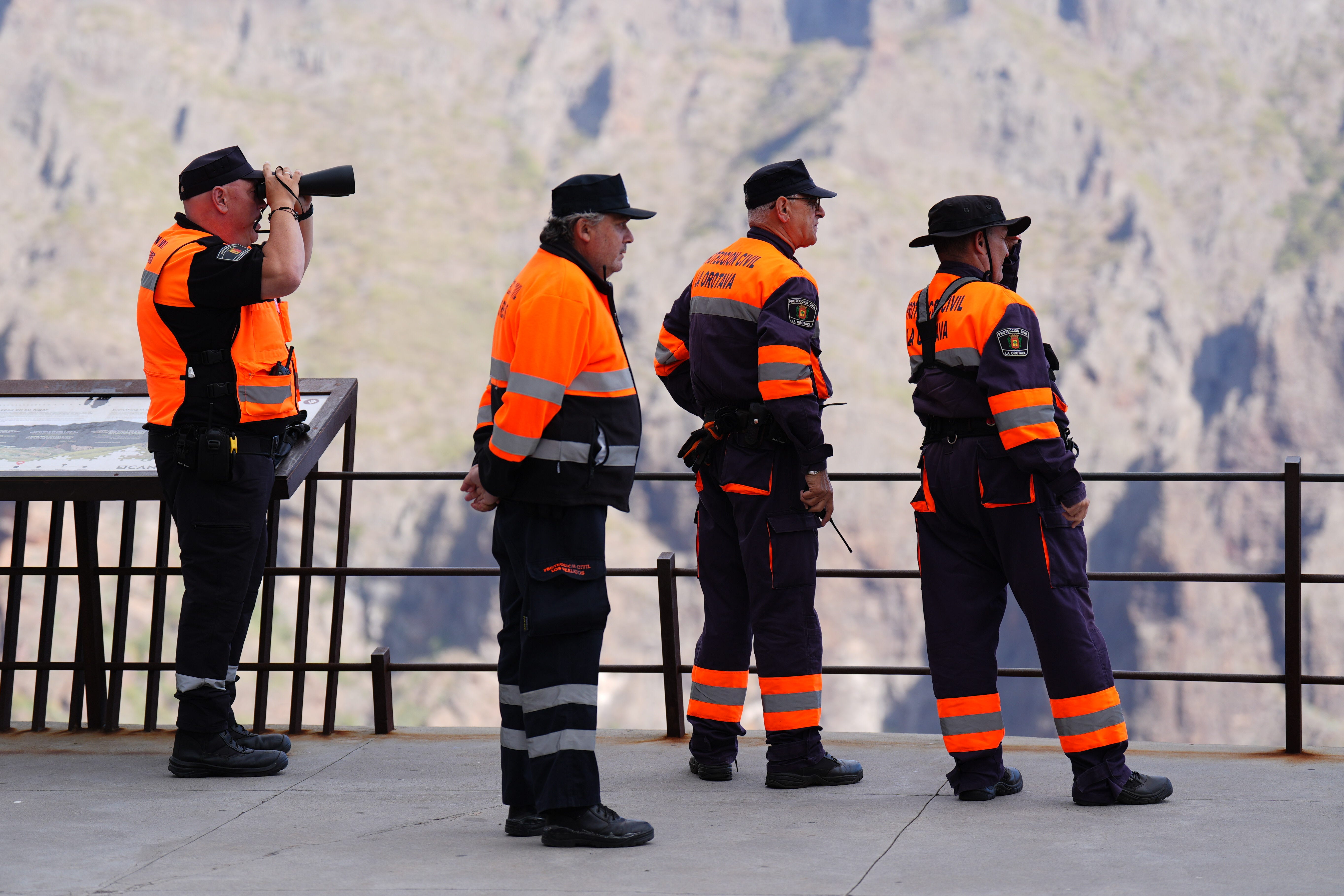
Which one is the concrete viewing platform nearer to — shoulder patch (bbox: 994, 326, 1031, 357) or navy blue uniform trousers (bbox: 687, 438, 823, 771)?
navy blue uniform trousers (bbox: 687, 438, 823, 771)

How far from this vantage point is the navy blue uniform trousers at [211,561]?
455 cm

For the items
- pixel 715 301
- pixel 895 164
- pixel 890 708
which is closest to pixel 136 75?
pixel 895 164

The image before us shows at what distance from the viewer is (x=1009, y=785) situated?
4391 millimetres

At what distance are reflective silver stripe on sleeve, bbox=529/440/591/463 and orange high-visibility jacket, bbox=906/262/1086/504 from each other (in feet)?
3.94

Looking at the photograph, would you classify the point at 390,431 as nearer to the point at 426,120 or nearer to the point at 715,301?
the point at 426,120

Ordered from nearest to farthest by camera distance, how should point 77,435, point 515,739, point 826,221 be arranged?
point 515,739
point 77,435
point 826,221

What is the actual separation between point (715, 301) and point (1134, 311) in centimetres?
8356

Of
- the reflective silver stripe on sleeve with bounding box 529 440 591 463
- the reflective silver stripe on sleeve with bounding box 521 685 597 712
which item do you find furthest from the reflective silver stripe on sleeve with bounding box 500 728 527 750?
the reflective silver stripe on sleeve with bounding box 529 440 591 463

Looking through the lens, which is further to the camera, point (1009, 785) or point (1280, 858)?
point (1009, 785)

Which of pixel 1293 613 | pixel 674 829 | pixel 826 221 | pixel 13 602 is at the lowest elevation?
pixel 674 829

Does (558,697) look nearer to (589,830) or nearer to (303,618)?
(589,830)

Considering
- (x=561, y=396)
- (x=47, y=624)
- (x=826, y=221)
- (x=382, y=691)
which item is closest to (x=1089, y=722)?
(x=561, y=396)

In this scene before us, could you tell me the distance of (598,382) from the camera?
147 inches

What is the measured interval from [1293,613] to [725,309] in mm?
2576
